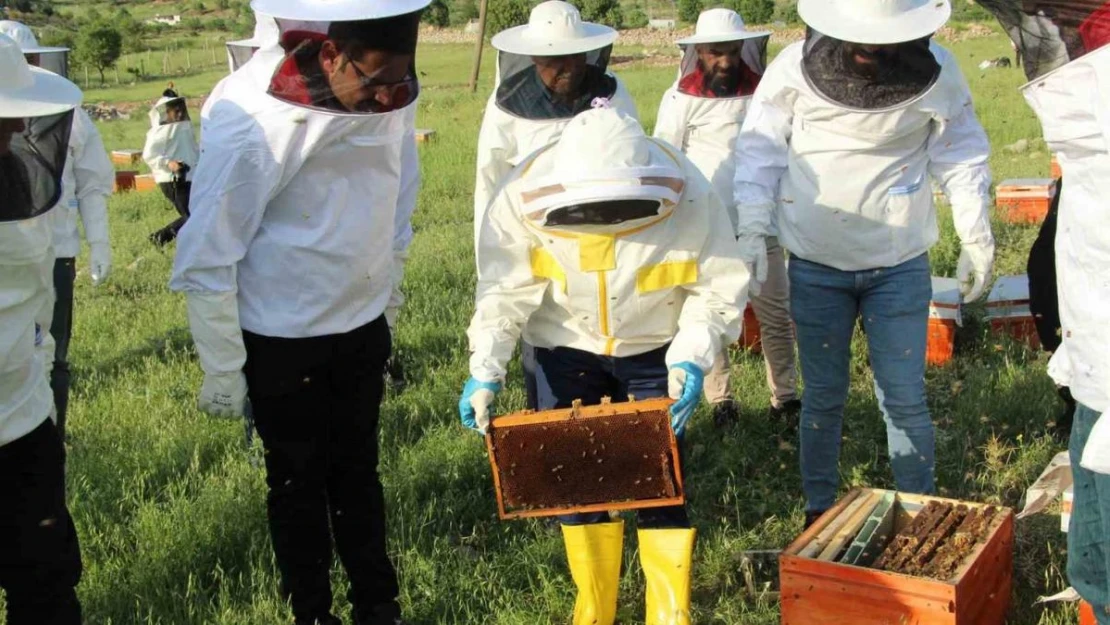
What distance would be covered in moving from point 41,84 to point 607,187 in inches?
59.5

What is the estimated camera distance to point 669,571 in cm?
327

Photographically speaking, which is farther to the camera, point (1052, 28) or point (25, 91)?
point (25, 91)

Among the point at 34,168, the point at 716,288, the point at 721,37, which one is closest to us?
the point at 34,168

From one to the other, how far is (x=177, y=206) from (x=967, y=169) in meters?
9.41

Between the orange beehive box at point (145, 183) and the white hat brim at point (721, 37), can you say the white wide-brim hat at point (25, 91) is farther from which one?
the orange beehive box at point (145, 183)

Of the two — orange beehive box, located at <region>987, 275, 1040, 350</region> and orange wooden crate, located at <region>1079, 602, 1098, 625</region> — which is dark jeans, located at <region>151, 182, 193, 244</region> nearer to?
orange beehive box, located at <region>987, 275, 1040, 350</region>

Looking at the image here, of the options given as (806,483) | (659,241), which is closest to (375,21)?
(659,241)

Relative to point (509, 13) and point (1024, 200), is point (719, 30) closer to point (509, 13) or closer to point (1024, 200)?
point (1024, 200)

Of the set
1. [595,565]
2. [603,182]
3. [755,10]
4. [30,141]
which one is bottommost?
[755,10]

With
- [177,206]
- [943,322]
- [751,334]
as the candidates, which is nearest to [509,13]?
[177,206]

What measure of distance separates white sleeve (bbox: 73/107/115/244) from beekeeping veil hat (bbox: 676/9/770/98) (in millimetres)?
2968

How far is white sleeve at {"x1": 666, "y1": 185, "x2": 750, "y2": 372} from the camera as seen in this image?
3.14 meters

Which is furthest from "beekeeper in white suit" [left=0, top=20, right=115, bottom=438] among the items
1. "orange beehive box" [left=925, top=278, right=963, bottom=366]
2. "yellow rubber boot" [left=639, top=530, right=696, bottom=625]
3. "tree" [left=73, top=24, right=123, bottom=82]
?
"tree" [left=73, top=24, right=123, bottom=82]

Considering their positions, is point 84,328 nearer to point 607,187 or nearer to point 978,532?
point 607,187
